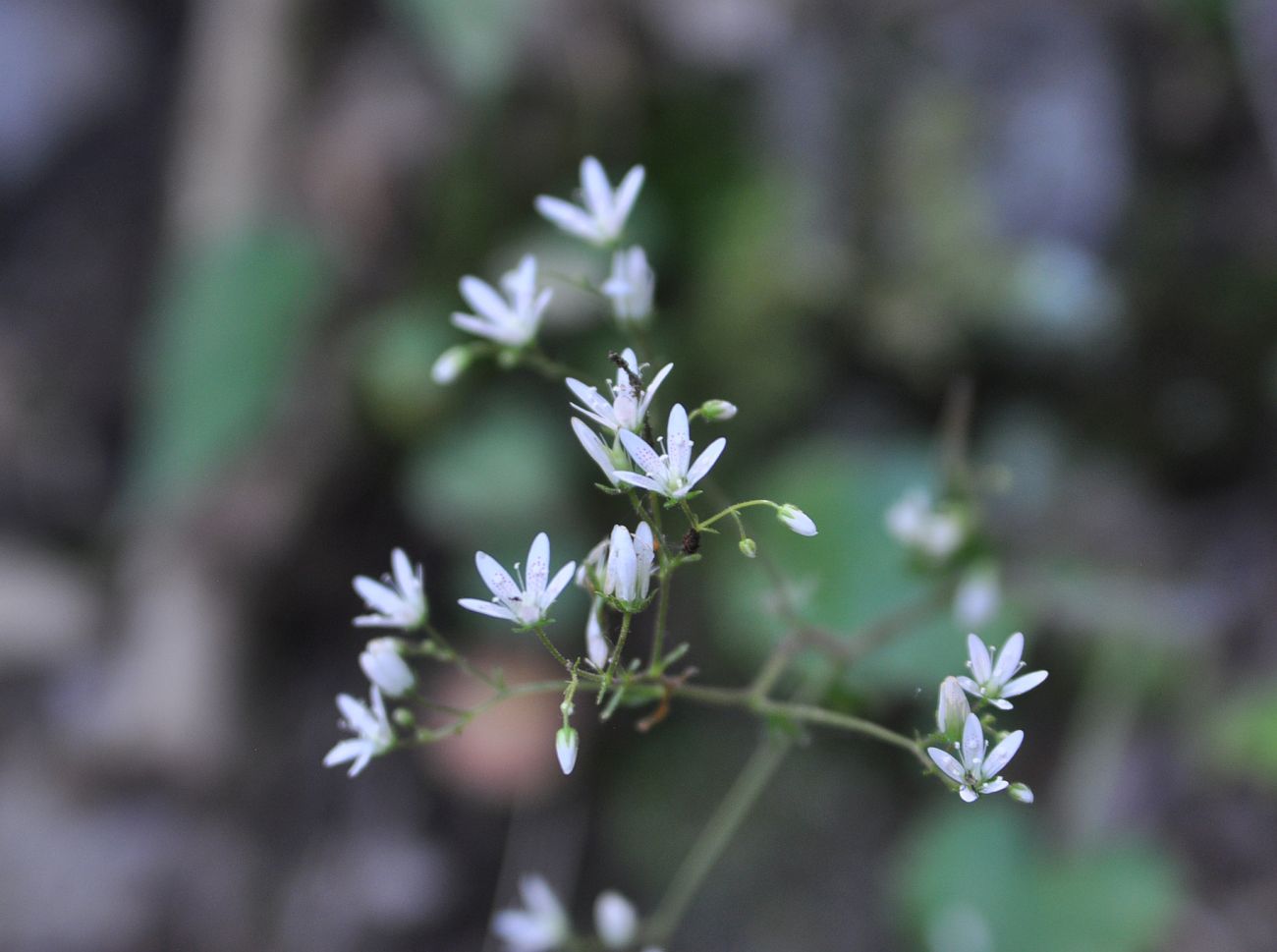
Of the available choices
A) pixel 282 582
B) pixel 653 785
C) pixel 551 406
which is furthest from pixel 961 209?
pixel 282 582

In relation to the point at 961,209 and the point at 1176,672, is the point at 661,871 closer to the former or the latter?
the point at 1176,672

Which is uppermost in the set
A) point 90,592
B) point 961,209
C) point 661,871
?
point 961,209

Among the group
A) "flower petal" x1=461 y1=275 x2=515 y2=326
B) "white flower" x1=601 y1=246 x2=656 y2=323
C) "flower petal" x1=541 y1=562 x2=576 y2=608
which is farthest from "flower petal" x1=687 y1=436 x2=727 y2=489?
"flower petal" x1=461 y1=275 x2=515 y2=326

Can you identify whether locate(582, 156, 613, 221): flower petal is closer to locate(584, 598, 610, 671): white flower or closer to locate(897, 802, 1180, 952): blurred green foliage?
locate(584, 598, 610, 671): white flower

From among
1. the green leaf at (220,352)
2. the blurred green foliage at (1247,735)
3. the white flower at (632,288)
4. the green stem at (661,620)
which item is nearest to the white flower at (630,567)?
the green stem at (661,620)

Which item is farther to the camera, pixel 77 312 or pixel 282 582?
pixel 77 312

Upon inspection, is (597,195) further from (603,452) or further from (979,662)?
(979,662)

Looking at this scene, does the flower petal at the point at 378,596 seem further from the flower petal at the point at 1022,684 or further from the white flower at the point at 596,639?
the flower petal at the point at 1022,684
